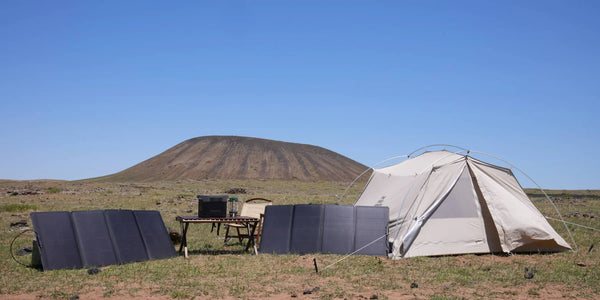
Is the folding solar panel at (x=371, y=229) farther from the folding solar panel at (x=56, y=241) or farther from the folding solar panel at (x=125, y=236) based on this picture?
the folding solar panel at (x=56, y=241)

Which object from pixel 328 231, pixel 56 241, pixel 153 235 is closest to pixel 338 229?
pixel 328 231

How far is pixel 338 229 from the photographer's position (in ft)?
36.3

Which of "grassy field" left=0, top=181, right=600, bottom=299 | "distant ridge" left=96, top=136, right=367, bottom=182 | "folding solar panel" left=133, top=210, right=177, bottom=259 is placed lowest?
"grassy field" left=0, top=181, right=600, bottom=299

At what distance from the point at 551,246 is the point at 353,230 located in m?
4.46

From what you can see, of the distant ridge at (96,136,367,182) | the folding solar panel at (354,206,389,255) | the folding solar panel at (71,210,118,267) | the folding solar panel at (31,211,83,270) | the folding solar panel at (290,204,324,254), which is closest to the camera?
the folding solar panel at (31,211,83,270)

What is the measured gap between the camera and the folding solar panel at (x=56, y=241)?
Answer: 896 cm

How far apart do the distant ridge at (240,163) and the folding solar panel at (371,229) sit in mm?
82945

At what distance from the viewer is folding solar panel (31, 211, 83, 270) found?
8961 millimetres

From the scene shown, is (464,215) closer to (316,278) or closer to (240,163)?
(316,278)

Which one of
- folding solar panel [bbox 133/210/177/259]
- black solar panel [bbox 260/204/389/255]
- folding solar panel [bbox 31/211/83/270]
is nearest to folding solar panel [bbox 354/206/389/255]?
black solar panel [bbox 260/204/389/255]

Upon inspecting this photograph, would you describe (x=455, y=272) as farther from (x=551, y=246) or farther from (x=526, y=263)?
(x=551, y=246)

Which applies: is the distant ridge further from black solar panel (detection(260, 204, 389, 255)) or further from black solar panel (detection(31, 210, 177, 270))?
black solar panel (detection(31, 210, 177, 270))

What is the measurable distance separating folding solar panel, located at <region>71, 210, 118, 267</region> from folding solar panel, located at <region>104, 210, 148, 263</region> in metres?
0.11

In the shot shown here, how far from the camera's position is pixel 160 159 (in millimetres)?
108812
